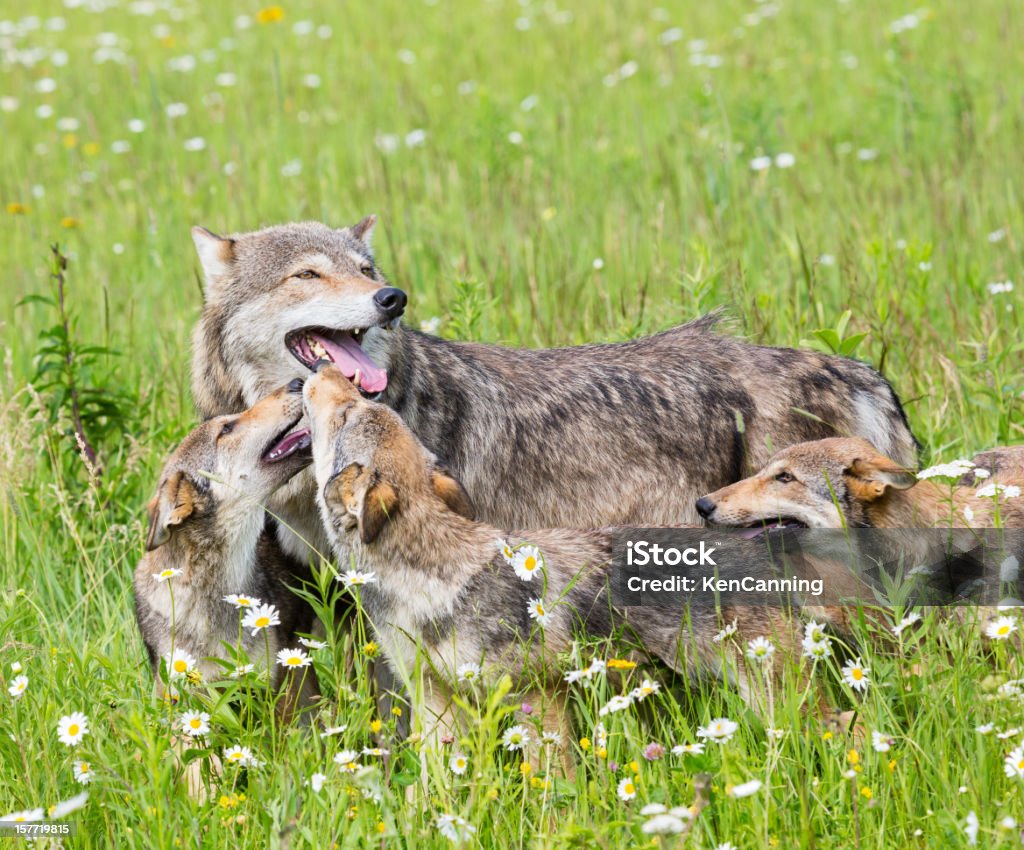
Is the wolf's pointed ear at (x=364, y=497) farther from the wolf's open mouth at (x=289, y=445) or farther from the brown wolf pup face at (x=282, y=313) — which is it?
the brown wolf pup face at (x=282, y=313)

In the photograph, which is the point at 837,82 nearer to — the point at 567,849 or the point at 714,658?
the point at 714,658

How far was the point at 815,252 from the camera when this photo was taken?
7.24 metres

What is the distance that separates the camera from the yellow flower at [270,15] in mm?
13578

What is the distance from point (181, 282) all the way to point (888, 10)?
26.1 feet

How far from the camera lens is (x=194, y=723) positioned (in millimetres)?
3506

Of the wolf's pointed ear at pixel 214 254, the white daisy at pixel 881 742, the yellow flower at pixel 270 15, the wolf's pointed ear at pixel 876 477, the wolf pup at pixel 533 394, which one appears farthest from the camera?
the yellow flower at pixel 270 15

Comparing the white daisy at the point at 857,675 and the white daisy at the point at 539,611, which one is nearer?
the white daisy at the point at 857,675

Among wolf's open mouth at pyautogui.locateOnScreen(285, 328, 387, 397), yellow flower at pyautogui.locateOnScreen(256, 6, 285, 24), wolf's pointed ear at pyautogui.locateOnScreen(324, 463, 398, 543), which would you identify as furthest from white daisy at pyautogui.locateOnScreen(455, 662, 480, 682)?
yellow flower at pyautogui.locateOnScreen(256, 6, 285, 24)

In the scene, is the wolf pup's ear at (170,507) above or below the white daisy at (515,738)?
above

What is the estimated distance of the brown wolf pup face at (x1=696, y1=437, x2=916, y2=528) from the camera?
14.2ft

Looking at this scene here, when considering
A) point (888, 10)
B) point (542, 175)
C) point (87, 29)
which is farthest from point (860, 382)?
point (87, 29)

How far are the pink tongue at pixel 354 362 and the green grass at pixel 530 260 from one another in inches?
36.7

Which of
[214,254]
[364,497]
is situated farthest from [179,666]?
[214,254]

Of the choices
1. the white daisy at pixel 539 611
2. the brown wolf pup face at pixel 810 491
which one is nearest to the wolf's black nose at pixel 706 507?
the brown wolf pup face at pixel 810 491
